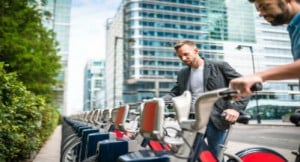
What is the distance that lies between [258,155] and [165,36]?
76.9 m

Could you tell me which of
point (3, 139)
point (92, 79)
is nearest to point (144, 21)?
point (3, 139)

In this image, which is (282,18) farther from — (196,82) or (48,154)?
(48,154)

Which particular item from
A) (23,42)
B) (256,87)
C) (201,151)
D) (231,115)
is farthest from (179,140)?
(23,42)

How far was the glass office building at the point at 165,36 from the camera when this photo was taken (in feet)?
243

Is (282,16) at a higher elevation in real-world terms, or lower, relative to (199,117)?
higher

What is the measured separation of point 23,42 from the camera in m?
11.5

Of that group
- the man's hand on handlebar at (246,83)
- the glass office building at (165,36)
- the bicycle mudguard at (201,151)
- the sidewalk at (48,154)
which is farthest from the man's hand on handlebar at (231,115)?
the glass office building at (165,36)

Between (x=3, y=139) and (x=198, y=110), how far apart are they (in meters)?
3.39

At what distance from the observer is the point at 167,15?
79.6 m

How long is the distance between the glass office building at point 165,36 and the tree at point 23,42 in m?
54.7

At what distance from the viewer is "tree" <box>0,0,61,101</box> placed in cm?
1012

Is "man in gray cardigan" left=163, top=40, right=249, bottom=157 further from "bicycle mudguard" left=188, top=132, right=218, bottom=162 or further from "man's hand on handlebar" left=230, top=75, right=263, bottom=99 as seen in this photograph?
"man's hand on handlebar" left=230, top=75, right=263, bottom=99

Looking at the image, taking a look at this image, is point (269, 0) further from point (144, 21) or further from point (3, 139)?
point (144, 21)

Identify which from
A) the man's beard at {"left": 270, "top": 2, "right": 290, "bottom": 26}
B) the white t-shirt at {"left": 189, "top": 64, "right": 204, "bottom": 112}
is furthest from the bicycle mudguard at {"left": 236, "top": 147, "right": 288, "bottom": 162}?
the man's beard at {"left": 270, "top": 2, "right": 290, "bottom": 26}
